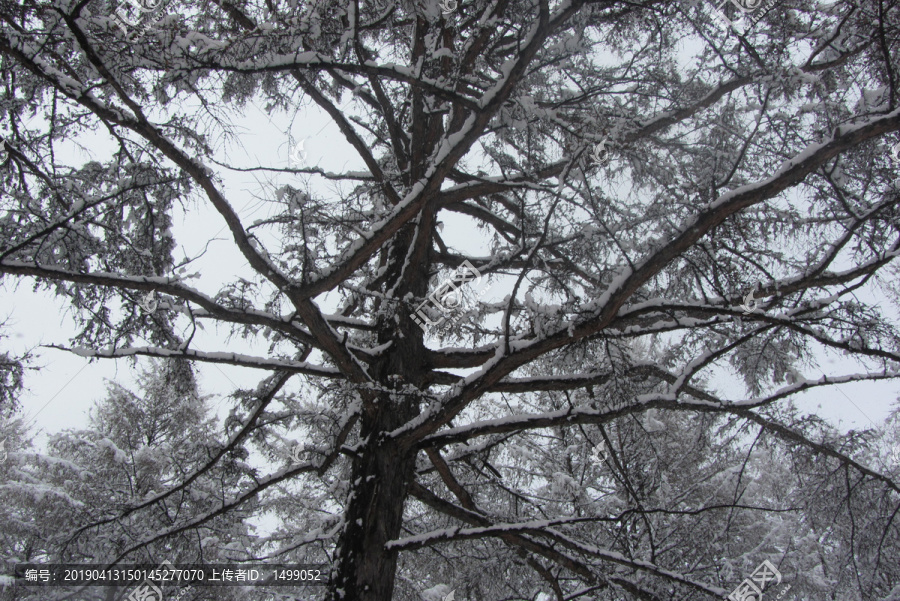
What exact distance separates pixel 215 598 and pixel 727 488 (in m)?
9.36

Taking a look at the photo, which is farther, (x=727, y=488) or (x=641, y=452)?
(x=727, y=488)

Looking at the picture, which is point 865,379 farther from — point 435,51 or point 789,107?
point 435,51

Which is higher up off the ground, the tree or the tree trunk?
the tree

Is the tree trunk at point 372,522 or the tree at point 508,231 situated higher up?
the tree at point 508,231

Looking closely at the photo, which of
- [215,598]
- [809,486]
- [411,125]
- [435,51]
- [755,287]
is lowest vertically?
[215,598]

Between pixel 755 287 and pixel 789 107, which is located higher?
pixel 789 107

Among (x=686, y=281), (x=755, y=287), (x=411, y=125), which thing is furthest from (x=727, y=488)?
(x=411, y=125)

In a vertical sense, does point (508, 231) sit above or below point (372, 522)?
above

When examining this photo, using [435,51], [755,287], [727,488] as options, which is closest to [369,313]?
[435,51]

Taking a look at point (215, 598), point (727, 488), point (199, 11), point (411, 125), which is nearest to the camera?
point (199, 11)

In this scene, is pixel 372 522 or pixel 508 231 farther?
pixel 508 231

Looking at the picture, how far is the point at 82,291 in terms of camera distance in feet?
16.0

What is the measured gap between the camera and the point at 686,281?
4496mm

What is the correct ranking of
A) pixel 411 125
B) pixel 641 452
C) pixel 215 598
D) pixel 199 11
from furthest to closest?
pixel 215 598 < pixel 411 125 < pixel 641 452 < pixel 199 11
